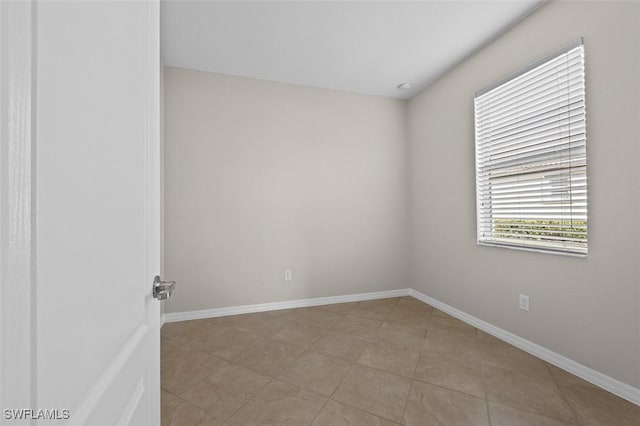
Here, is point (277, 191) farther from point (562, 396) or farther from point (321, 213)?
→ point (562, 396)

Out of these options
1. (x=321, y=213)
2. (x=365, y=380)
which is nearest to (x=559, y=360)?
(x=365, y=380)

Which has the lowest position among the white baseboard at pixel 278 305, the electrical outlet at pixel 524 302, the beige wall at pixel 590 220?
the white baseboard at pixel 278 305

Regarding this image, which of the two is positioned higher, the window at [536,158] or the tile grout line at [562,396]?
the window at [536,158]

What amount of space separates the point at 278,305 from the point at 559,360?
2568 millimetres

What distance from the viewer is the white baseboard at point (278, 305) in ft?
9.68

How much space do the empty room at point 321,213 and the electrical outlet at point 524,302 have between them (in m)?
0.01

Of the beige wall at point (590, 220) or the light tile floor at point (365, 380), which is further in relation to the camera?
the beige wall at point (590, 220)
